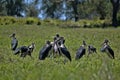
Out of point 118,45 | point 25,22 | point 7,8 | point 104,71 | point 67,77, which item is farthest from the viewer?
point 7,8

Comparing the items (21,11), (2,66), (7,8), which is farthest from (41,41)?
(21,11)

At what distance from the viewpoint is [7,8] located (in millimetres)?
101312

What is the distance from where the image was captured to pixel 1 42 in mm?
27969

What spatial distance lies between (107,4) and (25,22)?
41.5 meters

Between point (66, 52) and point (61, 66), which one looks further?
point (66, 52)

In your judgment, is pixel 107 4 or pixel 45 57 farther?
pixel 107 4

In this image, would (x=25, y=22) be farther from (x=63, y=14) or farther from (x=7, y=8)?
(x=63, y=14)

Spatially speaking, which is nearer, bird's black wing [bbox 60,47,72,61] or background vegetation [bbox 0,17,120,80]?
background vegetation [bbox 0,17,120,80]

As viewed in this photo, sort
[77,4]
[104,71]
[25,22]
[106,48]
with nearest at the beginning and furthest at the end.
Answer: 1. [104,71]
2. [106,48]
3. [25,22]
4. [77,4]

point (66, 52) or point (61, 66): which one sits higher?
point (61, 66)

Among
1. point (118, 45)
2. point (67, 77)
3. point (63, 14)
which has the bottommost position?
point (63, 14)

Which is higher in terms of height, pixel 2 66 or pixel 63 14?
pixel 2 66

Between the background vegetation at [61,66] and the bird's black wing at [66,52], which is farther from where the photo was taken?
the bird's black wing at [66,52]

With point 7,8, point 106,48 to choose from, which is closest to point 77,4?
point 7,8
